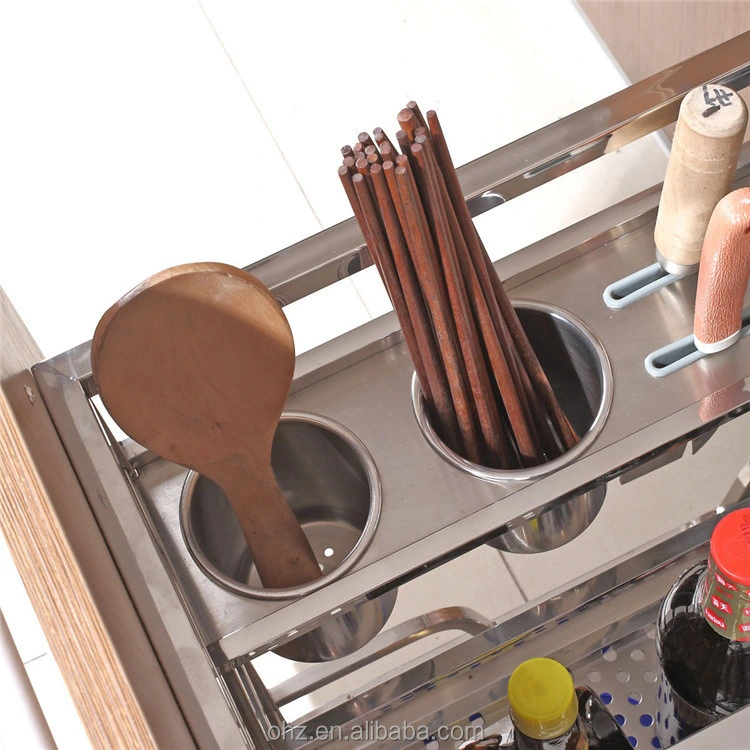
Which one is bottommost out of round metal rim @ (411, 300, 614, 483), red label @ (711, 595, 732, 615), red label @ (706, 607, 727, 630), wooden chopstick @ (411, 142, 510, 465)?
red label @ (706, 607, 727, 630)

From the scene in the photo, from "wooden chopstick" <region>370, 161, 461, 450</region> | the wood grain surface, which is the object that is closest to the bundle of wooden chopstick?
"wooden chopstick" <region>370, 161, 461, 450</region>

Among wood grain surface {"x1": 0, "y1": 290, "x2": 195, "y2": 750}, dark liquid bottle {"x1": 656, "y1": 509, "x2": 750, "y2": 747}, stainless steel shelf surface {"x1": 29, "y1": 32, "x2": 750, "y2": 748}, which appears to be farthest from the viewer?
stainless steel shelf surface {"x1": 29, "y1": 32, "x2": 750, "y2": 748}

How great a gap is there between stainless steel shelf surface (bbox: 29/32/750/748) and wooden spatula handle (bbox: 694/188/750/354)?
0.02 metres

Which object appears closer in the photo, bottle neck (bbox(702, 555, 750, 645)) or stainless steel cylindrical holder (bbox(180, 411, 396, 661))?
bottle neck (bbox(702, 555, 750, 645))

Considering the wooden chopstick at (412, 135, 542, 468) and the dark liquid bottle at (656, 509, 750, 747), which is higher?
the wooden chopstick at (412, 135, 542, 468)

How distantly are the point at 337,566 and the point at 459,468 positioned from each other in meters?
0.10

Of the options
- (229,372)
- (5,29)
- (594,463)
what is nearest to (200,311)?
(229,372)

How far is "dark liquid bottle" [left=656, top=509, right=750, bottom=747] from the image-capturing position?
0.48 m

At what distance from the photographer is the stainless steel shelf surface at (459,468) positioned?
589mm

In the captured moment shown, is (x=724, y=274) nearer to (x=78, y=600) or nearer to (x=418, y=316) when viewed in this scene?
(x=418, y=316)

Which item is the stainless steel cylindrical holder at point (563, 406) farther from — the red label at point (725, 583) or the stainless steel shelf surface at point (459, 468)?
the red label at point (725, 583)

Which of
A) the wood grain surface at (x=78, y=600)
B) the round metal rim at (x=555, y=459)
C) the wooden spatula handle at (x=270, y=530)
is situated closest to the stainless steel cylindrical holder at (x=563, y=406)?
the round metal rim at (x=555, y=459)

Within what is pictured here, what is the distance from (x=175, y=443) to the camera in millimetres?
555

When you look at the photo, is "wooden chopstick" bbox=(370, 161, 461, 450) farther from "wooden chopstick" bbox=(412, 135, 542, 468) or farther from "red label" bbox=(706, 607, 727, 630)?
"red label" bbox=(706, 607, 727, 630)
